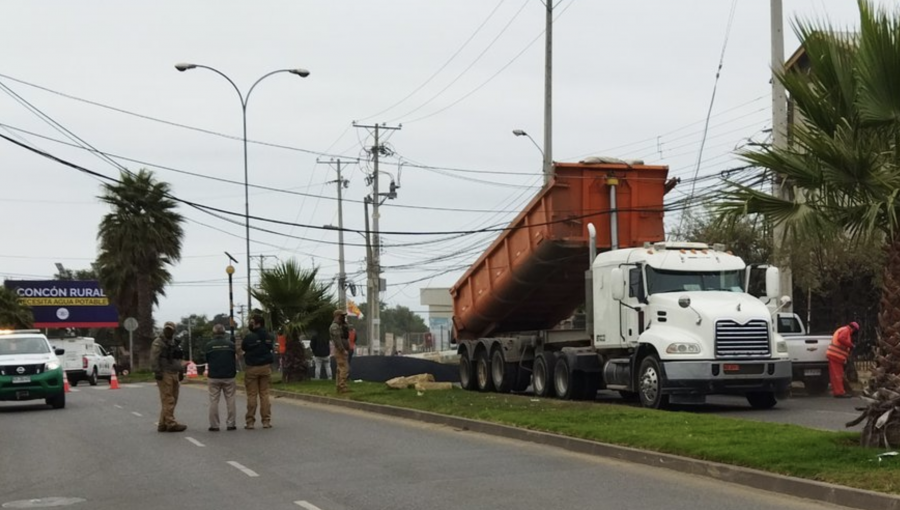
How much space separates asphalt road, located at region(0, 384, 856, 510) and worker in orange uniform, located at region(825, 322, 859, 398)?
29.5ft

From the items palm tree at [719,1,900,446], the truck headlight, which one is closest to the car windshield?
the truck headlight

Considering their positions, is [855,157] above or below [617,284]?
above

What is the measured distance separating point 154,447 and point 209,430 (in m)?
2.56

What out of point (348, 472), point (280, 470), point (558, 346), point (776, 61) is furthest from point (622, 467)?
point (776, 61)

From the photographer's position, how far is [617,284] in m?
20.1

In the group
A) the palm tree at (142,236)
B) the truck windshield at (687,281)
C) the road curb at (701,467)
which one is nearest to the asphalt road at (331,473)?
the road curb at (701,467)

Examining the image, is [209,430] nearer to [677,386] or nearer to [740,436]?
[677,386]

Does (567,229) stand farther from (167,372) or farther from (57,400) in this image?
(57,400)

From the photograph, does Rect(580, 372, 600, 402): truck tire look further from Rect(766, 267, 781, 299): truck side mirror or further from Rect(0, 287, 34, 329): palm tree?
Rect(0, 287, 34, 329): palm tree

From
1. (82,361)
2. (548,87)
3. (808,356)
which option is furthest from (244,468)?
(82,361)

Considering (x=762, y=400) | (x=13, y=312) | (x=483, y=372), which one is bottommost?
(x=762, y=400)

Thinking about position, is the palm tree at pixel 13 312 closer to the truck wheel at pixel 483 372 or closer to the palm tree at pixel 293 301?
the palm tree at pixel 293 301

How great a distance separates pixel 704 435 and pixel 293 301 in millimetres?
19305

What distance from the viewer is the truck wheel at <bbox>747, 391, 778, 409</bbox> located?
66.3ft
